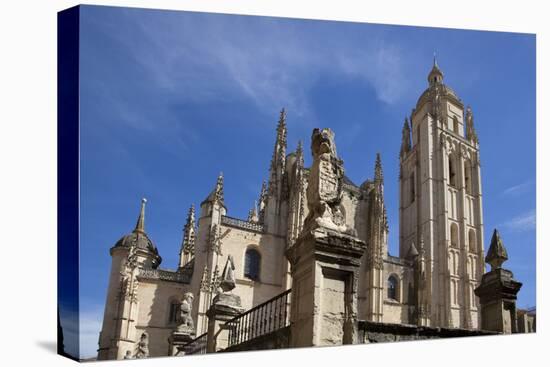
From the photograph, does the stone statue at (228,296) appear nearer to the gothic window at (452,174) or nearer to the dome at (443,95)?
the gothic window at (452,174)

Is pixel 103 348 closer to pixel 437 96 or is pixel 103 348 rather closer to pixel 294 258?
pixel 294 258

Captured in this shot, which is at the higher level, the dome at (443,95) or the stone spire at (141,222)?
the dome at (443,95)

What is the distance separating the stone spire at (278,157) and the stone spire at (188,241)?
6.33m

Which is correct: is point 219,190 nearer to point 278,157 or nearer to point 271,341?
point 278,157

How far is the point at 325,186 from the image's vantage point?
6496 millimetres

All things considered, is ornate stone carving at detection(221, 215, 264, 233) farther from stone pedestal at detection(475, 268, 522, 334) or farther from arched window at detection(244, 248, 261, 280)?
stone pedestal at detection(475, 268, 522, 334)

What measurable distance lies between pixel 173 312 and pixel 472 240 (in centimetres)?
2314

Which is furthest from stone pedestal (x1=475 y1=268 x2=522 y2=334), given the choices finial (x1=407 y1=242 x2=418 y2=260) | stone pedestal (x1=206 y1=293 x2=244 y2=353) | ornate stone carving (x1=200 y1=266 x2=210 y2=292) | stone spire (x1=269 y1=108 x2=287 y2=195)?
finial (x1=407 y1=242 x2=418 y2=260)

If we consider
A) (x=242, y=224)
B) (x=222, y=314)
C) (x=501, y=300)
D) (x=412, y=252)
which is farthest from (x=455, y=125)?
(x=222, y=314)

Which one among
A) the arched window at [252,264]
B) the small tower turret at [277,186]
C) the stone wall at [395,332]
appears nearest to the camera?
the stone wall at [395,332]

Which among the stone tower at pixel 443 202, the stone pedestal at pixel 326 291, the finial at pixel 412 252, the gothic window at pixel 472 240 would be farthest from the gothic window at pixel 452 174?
the stone pedestal at pixel 326 291

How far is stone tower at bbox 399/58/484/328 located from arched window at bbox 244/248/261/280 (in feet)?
35.8

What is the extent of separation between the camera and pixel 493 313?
29.6 feet

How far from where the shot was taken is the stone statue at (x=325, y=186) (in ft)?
20.6
